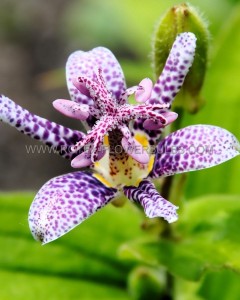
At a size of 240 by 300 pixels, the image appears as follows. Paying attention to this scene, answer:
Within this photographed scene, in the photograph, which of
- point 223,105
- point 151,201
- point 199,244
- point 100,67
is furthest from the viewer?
point 223,105

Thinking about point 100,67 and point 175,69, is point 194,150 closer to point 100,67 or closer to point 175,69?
point 175,69

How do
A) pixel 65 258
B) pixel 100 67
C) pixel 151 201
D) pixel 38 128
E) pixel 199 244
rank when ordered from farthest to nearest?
1. pixel 65 258
2. pixel 199 244
3. pixel 100 67
4. pixel 38 128
5. pixel 151 201

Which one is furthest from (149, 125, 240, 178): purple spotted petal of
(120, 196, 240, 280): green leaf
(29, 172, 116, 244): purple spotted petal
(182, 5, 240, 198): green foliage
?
(182, 5, 240, 198): green foliage

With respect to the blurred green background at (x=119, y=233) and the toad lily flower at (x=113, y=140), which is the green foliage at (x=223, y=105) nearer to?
the blurred green background at (x=119, y=233)

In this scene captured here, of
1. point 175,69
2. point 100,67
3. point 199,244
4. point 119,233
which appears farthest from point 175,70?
point 119,233

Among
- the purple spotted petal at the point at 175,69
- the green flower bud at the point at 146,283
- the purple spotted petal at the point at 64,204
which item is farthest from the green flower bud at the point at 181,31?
the green flower bud at the point at 146,283

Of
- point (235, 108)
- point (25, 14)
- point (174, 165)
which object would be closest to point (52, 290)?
point (174, 165)

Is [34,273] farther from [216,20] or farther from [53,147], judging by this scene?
[216,20]
